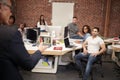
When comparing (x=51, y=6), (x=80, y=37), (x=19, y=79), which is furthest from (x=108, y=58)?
(x=19, y=79)

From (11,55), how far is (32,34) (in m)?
4.03

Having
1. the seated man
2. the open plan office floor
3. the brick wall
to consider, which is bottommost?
the open plan office floor

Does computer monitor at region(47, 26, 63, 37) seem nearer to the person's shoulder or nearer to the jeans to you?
the jeans

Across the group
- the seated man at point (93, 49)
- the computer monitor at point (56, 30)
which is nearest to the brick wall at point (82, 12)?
the computer monitor at point (56, 30)

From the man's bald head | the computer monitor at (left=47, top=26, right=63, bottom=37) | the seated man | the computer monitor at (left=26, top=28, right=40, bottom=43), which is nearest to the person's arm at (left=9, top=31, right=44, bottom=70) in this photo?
the man's bald head

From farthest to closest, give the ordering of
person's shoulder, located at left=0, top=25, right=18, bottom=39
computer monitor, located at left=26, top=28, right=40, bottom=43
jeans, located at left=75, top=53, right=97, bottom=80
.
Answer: computer monitor, located at left=26, top=28, right=40, bottom=43, jeans, located at left=75, top=53, right=97, bottom=80, person's shoulder, located at left=0, top=25, right=18, bottom=39

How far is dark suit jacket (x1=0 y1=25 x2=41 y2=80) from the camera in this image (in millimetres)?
1312

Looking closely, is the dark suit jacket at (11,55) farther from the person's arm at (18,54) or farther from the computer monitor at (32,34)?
the computer monitor at (32,34)

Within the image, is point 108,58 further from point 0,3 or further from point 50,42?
point 0,3

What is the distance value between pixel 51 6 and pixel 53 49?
4391 millimetres

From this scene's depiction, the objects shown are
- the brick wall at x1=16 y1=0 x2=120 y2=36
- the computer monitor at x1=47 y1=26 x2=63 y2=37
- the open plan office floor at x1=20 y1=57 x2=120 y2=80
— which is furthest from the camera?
the brick wall at x1=16 y1=0 x2=120 y2=36

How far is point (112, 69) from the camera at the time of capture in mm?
5734

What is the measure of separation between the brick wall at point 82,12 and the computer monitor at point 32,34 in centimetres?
372

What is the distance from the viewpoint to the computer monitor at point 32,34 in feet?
17.1
